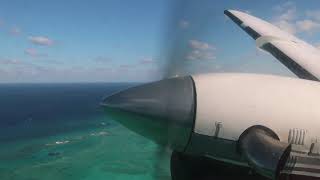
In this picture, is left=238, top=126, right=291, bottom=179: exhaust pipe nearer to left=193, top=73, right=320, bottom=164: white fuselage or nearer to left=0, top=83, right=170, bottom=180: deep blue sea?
left=193, top=73, right=320, bottom=164: white fuselage

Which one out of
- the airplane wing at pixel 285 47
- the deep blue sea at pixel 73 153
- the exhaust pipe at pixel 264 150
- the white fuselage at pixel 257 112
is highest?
the airplane wing at pixel 285 47

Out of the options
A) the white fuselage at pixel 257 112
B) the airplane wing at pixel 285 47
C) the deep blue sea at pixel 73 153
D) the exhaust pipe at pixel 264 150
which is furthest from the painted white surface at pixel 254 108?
the deep blue sea at pixel 73 153

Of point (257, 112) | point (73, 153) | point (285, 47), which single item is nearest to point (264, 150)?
point (257, 112)

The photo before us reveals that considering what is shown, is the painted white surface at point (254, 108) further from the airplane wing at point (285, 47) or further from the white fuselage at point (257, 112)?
the airplane wing at point (285, 47)

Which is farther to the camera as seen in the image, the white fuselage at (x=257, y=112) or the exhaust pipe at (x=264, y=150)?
the white fuselage at (x=257, y=112)

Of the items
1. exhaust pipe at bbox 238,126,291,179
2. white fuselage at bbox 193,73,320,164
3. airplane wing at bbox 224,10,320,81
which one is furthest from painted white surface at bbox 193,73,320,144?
airplane wing at bbox 224,10,320,81

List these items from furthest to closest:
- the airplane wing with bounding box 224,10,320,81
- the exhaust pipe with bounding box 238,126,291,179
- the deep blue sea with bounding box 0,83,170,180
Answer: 1. the deep blue sea with bounding box 0,83,170,180
2. the airplane wing with bounding box 224,10,320,81
3. the exhaust pipe with bounding box 238,126,291,179

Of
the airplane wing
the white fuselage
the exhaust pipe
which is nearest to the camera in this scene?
the exhaust pipe
